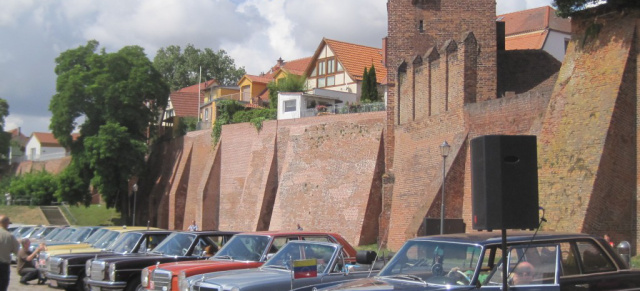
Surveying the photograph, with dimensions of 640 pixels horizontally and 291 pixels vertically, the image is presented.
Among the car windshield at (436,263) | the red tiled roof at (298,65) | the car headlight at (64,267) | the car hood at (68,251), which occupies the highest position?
the red tiled roof at (298,65)

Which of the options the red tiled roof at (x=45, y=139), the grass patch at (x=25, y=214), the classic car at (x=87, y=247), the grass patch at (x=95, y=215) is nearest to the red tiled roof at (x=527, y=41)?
the grass patch at (x=95, y=215)

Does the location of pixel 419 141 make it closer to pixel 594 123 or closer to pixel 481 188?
pixel 594 123

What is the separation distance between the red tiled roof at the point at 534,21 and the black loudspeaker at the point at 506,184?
160 ft

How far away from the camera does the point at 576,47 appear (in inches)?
850

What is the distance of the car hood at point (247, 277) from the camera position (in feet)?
32.8

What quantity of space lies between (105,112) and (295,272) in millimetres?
44307

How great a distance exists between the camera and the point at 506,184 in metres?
7.00

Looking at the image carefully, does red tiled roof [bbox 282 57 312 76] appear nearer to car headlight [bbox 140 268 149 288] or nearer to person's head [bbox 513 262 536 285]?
car headlight [bbox 140 268 149 288]

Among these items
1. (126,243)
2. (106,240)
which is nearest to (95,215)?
(106,240)

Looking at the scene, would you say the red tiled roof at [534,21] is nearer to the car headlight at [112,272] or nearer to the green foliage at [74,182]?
the green foliage at [74,182]

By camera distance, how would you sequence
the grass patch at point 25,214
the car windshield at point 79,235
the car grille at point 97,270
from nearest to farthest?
the car grille at point 97,270
the car windshield at point 79,235
the grass patch at point 25,214

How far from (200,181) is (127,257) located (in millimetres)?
32227

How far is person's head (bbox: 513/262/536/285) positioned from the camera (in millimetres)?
8117

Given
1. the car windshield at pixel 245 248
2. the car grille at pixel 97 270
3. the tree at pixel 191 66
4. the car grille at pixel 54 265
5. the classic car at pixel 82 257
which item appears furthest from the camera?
the tree at pixel 191 66
